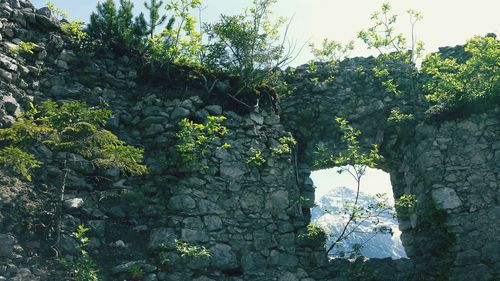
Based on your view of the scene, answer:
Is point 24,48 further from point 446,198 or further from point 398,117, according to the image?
point 446,198

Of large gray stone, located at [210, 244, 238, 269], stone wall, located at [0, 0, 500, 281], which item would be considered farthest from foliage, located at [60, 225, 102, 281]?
large gray stone, located at [210, 244, 238, 269]

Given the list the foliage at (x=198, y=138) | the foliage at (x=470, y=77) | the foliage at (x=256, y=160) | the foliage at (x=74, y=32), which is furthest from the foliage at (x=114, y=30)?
the foliage at (x=470, y=77)

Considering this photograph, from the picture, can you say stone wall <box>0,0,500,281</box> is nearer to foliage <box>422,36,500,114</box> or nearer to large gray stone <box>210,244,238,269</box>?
large gray stone <box>210,244,238,269</box>

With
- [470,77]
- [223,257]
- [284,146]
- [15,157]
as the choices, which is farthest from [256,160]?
[470,77]

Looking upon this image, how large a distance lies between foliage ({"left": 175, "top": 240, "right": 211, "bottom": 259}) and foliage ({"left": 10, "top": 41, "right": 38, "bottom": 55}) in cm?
386

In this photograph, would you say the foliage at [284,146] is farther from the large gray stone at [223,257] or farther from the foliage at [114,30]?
the foliage at [114,30]

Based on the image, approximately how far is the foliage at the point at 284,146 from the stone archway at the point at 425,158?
70 centimetres

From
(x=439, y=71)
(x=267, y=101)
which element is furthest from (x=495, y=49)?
A: (x=267, y=101)

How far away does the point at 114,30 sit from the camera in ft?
27.4

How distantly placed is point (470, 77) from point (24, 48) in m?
7.97

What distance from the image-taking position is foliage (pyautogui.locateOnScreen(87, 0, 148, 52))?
826cm

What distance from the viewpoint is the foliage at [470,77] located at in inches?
330

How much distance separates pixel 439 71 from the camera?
9602 mm

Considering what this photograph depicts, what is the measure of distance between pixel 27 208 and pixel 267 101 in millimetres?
4737
